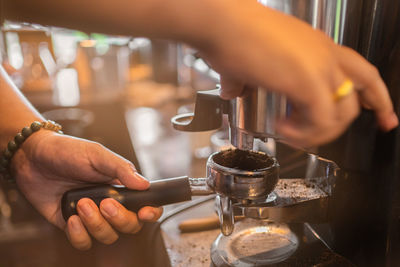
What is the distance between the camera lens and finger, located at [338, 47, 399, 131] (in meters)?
0.30

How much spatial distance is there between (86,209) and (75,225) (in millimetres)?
62

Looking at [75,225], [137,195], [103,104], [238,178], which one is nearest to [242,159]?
[238,178]

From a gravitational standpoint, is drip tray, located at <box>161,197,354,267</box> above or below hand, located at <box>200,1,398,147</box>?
below

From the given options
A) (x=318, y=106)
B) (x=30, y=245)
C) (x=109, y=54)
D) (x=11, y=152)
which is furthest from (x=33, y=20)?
(x=109, y=54)

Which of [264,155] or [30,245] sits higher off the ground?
[264,155]

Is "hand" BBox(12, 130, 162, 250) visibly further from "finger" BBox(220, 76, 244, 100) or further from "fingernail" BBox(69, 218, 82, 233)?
"finger" BBox(220, 76, 244, 100)

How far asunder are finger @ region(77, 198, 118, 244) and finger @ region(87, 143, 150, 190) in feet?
0.21

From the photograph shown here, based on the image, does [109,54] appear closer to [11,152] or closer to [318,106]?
[11,152]

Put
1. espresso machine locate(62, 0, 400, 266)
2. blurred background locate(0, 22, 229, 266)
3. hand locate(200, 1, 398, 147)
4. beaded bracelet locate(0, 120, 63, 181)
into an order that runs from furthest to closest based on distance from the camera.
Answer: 1. blurred background locate(0, 22, 229, 266)
2. beaded bracelet locate(0, 120, 63, 181)
3. espresso machine locate(62, 0, 400, 266)
4. hand locate(200, 1, 398, 147)

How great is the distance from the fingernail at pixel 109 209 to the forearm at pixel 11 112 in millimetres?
317

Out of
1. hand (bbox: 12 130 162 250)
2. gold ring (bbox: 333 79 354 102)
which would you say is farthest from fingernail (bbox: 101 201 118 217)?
gold ring (bbox: 333 79 354 102)

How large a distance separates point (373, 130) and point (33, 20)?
16.5 inches

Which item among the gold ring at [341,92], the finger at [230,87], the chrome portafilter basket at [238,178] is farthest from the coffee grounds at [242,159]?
the gold ring at [341,92]

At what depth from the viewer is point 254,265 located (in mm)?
504
